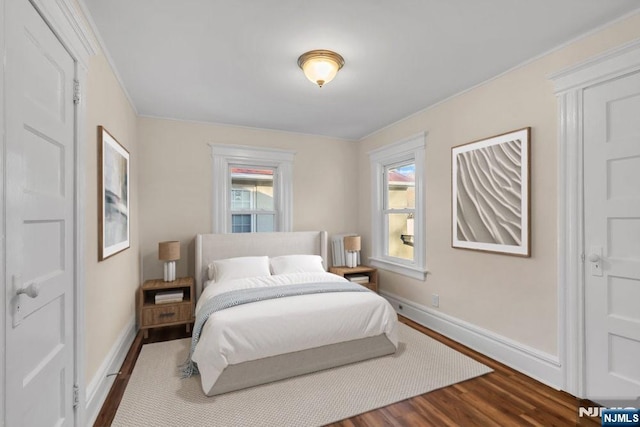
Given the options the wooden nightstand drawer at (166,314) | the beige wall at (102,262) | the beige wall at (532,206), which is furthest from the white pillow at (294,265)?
the beige wall at (102,262)

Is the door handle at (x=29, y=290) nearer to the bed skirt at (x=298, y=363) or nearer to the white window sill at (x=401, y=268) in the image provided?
the bed skirt at (x=298, y=363)

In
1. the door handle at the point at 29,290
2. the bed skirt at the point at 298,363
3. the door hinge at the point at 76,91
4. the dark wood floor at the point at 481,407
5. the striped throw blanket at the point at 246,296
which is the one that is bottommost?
the dark wood floor at the point at 481,407

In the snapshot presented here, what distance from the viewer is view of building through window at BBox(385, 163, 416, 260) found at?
407 cm

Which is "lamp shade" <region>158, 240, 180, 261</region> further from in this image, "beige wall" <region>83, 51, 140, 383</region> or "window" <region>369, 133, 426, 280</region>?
"window" <region>369, 133, 426, 280</region>

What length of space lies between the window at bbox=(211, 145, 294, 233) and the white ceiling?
0.96 meters

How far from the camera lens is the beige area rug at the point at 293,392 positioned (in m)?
1.99

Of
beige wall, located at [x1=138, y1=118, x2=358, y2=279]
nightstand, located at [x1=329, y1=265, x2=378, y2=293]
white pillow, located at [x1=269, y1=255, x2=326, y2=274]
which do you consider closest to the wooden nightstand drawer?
beige wall, located at [x1=138, y1=118, x2=358, y2=279]

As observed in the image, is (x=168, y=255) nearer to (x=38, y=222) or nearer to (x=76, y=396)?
(x=76, y=396)

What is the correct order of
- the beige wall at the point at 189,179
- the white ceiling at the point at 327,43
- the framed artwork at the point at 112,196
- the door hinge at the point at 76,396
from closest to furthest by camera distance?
the door hinge at the point at 76,396 < the white ceiling at the point at 327,43 < the framed artwork at the point at 112,196 < the beige wall at the point at 189,179

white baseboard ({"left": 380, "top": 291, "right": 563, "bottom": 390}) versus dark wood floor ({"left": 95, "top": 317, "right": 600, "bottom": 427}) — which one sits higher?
white baseboard ({"left": 380, "top": 291, "right": 563, "bottom": 390})

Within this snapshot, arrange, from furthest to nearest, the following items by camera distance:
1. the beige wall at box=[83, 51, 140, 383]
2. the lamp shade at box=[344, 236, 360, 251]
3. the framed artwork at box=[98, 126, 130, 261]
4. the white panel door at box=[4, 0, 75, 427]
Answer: the lamp shade at box=[344, 236, 360, 251] < the framed artwork at box=[98, 126, 130, 261] < the beige wall at box=[83, 51, 140, 383] < the white panel door at box=[4, 0, 75, 427]

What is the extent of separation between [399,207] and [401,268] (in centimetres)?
86

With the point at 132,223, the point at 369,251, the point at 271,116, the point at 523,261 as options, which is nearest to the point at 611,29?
the point at 523,261

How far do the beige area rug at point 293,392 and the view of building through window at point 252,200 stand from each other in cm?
195
